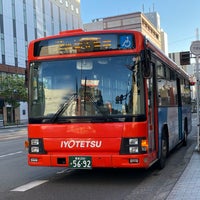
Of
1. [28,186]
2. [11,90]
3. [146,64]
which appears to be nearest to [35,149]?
[28,186]

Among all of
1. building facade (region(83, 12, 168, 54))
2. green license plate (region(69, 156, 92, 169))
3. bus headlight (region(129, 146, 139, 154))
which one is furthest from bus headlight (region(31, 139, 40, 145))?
building facade (region(83, 12, 168, 54))

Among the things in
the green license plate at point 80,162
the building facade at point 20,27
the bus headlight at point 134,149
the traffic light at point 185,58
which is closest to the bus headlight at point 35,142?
Answer: the green license plate at point 80,162

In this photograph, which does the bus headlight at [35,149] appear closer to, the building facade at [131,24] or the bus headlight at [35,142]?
the bus headlight at [35,142]

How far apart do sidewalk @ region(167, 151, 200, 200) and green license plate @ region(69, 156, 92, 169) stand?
5.82ft

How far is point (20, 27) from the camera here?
6153 centimetres

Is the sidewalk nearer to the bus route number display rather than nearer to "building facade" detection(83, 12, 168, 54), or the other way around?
the bus route number display

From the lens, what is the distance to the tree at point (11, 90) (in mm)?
53312

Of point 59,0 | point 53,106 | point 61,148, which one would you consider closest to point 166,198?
point 61,148

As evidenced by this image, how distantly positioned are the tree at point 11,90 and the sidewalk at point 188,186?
45.9 metres

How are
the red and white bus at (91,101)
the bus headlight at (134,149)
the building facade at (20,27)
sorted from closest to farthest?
1. the bus headlight at (134,149)
2. the red and white bus at (91,101)
3. the building facade at (20,27)

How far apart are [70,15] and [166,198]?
75.0 meters

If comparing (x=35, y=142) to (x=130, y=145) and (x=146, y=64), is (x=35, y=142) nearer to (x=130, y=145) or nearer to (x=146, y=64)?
(x=130, y=145)

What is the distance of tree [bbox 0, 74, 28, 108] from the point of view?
53.3 meters

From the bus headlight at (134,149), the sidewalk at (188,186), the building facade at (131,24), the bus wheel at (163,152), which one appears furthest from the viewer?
the building facade at (131,24)
